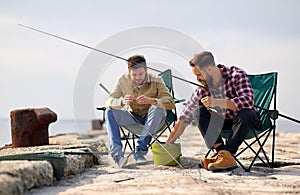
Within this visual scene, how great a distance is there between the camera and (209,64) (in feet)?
10.7

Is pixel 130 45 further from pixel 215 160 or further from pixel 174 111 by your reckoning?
pixel 215 160

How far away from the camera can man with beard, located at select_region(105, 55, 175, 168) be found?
11.7 feet

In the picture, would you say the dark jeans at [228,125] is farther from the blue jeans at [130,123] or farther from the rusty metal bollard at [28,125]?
the rusty metal bollard at [28,125]

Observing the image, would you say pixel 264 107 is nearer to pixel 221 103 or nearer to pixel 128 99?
pixel 221 103

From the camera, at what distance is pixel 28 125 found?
4.29 meters

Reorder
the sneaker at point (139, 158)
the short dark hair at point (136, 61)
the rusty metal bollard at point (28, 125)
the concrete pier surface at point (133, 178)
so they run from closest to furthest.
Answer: the concrete pier surface at point (133, 178), the sneaker at point (139, 158), the short dark hair at point (136, 61), the rusty metal bollard at point (28, 125)

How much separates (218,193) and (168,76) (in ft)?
6.92

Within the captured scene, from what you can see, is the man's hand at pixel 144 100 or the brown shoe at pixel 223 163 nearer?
the brown shoe at pixel 223 163

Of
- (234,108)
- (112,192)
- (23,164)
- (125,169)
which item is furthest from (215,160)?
(23,164)

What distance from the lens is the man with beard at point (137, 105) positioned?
11.7 ft

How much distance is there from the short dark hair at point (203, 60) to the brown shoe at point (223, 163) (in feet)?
2.08

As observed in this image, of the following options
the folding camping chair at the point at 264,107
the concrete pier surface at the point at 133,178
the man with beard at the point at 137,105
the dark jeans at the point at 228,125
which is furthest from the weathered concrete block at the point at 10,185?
the folding camping chair at the point at 264,107

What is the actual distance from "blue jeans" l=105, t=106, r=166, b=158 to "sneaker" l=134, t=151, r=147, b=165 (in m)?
0.03

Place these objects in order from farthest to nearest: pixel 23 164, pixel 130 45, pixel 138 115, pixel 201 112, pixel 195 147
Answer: pixel 195 147 < pixel 130 45 < pixel 138 115 < pixel 201 112 < pixel 23 164
